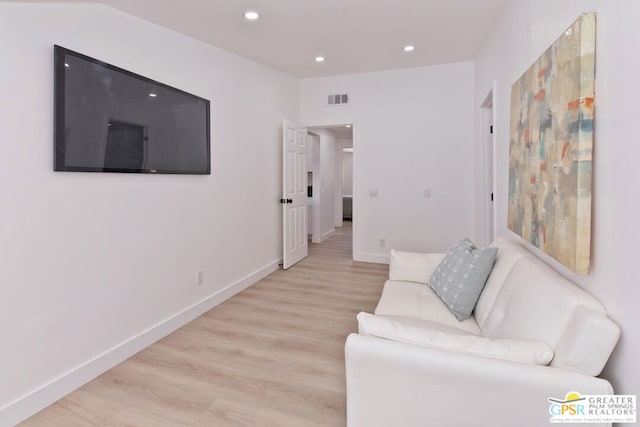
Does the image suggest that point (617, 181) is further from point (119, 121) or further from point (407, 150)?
point (407, 150)

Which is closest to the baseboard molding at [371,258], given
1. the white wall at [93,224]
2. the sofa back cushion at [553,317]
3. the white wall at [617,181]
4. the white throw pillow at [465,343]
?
the white wall at [93,224]

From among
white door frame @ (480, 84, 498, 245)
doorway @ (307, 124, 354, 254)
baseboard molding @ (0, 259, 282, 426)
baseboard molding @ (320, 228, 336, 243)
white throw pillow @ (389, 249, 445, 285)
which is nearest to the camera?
baseboard molding @ (0, 259, 282, 426)

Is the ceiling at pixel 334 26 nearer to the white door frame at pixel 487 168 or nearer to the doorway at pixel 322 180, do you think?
the white door frame at pixel 487 168

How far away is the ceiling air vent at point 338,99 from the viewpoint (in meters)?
4.81

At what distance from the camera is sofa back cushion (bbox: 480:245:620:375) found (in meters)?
1.05

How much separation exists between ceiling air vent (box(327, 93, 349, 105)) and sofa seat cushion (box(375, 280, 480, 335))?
320cm

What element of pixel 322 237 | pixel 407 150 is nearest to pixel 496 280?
pixel 407 150

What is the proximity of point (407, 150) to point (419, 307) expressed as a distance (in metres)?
2.97

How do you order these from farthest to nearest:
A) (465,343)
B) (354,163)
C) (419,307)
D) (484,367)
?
(354,163) → (419,307) → (465,343) → (484,367)

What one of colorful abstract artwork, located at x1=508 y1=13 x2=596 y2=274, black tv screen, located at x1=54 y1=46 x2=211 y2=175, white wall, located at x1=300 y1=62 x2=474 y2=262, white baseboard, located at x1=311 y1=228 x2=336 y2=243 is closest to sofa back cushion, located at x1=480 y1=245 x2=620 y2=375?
colorful abstract artwork, located at x1=508 y1=13 x2=596 y2=274

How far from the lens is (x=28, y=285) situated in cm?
180

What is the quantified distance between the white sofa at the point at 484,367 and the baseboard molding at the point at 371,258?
3.36m

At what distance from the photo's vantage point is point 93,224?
2145 millimetres

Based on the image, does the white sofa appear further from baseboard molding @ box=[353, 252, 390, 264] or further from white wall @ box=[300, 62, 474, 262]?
baseboard molding @ box=[353, 252, 390, 264]
